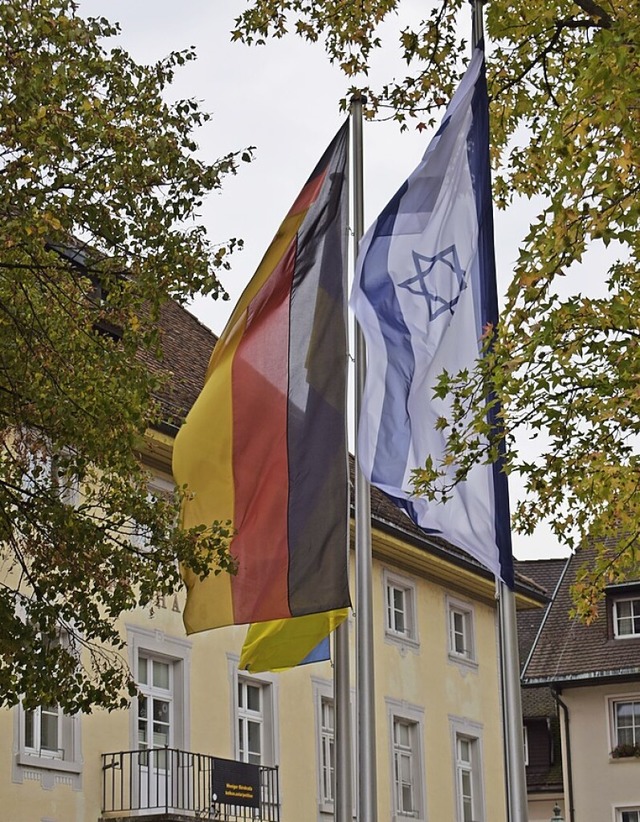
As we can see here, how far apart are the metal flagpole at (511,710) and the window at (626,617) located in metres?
32.9

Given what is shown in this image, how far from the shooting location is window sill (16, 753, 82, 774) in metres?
21.2

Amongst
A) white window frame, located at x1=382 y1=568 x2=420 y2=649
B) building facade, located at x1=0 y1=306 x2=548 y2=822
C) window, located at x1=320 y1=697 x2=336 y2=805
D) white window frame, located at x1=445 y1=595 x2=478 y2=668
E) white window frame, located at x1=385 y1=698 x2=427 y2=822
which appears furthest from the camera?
white window frame, located at x1=445 y1=595 x2=478 y2=668

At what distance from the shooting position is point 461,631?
34906mm

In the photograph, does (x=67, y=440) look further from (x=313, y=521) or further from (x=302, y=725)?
(x=302, y=725)

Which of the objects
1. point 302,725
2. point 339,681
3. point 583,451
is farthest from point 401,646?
point 583,451

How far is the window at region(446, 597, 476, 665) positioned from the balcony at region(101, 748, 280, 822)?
351 inches

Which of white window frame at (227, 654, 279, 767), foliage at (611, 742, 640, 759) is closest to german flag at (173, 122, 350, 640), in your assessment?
white window frame at (227, 654, 279, 767)

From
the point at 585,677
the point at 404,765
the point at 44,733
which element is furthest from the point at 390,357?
the point at 585,677

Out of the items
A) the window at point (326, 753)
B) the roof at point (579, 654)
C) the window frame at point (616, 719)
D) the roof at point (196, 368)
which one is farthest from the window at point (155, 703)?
the window frame at point (616, 719)

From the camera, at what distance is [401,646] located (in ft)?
104

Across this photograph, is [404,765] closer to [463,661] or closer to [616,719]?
[463,661]

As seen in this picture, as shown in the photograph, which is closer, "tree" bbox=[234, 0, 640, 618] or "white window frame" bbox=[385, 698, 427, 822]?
"tree" bbox=[234, 0, 640, 618]

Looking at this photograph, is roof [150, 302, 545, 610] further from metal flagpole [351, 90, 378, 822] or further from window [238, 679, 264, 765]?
metal flagpole [351, 90, 378, 822]

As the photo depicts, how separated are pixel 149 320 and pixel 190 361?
53.2 feet
